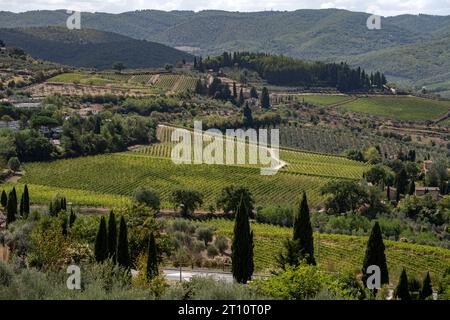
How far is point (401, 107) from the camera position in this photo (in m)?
166

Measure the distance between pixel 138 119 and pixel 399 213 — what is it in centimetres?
5226

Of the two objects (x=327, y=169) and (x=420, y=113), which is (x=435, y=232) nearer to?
(x=327, y=169)

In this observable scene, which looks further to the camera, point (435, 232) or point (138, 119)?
point (138, 119)

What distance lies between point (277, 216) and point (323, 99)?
115906mm

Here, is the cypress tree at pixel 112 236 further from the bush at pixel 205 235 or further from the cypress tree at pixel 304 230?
the bush at pixel 205 235

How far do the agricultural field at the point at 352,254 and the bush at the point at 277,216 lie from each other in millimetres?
7246

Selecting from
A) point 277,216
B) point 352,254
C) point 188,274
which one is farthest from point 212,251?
point 277,216

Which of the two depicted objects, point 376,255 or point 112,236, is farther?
point 112,236

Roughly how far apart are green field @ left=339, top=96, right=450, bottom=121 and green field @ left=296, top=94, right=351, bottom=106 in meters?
3.98

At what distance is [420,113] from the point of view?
16088 cm

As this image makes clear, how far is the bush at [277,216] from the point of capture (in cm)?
6275

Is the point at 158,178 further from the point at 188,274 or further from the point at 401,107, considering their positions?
the point at 401,107

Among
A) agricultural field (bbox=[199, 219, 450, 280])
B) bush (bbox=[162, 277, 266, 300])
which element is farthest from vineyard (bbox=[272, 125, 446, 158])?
bush (bbox=[162, 277, 266, 300])

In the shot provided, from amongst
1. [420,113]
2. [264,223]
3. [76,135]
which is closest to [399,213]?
[264,223]
